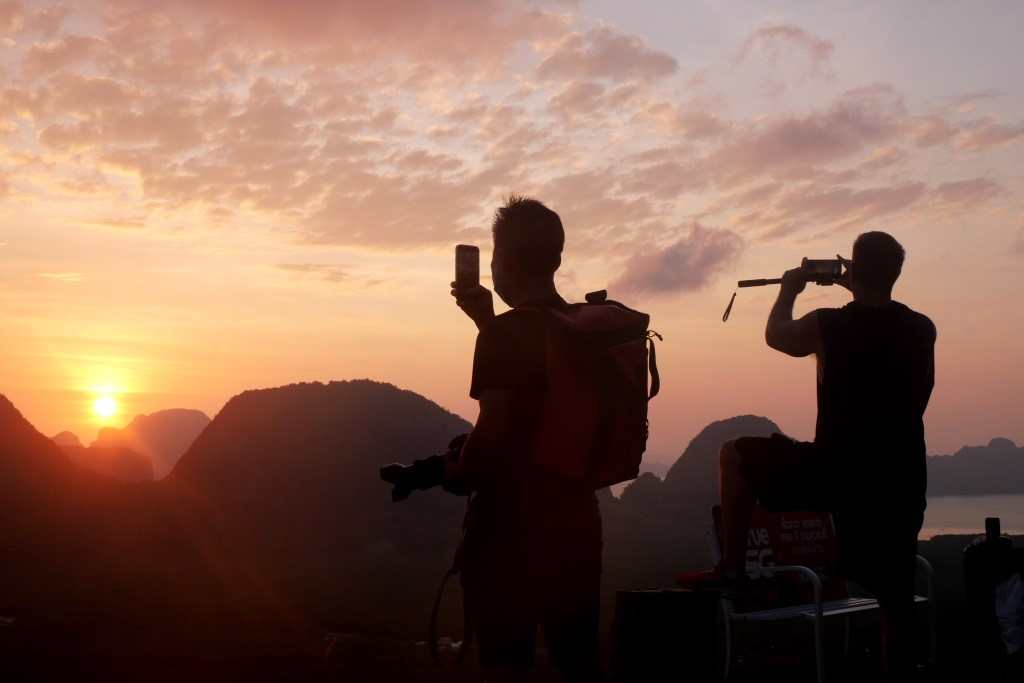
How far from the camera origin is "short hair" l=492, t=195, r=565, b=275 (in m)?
3.38

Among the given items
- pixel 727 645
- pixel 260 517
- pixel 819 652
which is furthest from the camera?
pixel 260 517

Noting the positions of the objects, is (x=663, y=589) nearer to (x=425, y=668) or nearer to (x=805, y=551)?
(x=805, y=551)

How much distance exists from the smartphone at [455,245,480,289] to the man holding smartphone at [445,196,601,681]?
0.10 metres

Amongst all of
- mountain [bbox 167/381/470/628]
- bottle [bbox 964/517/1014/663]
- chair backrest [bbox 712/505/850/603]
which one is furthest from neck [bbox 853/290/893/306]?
mountain [bbox 167/381/470/628]

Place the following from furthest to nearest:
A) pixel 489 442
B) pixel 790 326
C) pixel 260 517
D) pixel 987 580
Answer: pixel 260 517, pixel 987 580, pixel 790 326, pixel 489 442

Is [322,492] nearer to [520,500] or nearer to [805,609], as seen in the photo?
[805,609]

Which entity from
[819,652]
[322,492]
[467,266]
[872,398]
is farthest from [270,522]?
[467,266]

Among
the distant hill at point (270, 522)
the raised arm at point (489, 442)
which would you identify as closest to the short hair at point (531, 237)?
the raised arm at point (489, 442)

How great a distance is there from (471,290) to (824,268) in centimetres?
228

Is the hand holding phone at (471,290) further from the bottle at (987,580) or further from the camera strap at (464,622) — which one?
the bottle at (987,580)

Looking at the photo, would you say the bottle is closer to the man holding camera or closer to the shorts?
the man holding camera

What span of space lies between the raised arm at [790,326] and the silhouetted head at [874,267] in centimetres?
26

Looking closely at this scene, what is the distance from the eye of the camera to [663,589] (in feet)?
13.8

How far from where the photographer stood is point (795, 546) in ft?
28.3
